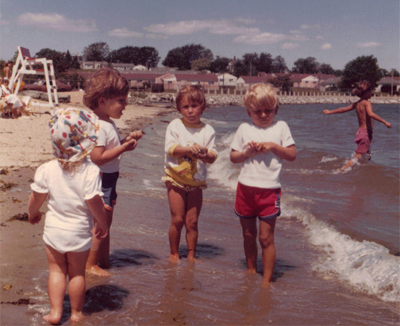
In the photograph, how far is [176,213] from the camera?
397 cm

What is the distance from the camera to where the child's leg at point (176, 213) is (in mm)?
3939

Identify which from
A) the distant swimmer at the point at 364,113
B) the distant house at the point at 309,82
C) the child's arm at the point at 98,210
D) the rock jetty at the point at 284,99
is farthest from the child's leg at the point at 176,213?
the distant house at the point at 309,82

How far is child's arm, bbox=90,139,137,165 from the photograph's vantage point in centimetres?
320

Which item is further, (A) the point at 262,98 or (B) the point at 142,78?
(B) the point at 142,78

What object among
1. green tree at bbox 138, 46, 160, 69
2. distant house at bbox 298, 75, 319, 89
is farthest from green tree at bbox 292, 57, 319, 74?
green tree at bbox 138, 46, 160, 69

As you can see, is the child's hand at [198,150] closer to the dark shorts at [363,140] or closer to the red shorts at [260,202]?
the red shorts at [260,202]

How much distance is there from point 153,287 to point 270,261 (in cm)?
96

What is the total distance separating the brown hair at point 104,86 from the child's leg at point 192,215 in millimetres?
1109

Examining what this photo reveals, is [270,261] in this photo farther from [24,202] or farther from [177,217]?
[24,202]

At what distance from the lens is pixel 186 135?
154 inches

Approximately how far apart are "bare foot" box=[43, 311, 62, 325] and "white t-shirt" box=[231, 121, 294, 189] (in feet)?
5.48

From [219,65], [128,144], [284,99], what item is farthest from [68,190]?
[219,65]

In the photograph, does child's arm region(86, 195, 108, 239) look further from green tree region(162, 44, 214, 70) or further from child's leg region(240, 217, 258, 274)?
green tree region(162, 44, 214, 70)

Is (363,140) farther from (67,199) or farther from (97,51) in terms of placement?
(97,51)
